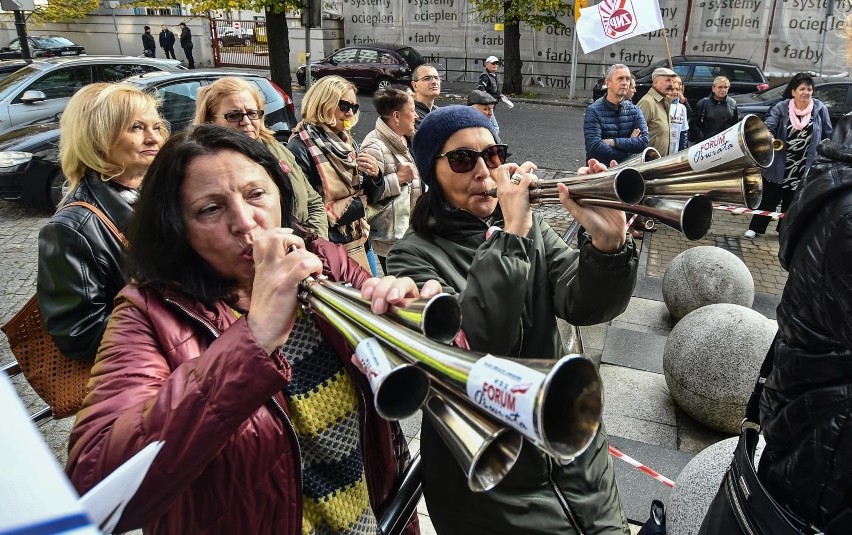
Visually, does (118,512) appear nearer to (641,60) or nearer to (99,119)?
(99,119)

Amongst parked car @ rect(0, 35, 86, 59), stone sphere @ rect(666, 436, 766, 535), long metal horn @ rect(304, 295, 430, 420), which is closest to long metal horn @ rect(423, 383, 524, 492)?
long metal horn @ rect(304, 295, 430, 420)

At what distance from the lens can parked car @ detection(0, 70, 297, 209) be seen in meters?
8.14

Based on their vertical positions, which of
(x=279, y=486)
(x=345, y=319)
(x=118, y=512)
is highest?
(x=345, y=319)

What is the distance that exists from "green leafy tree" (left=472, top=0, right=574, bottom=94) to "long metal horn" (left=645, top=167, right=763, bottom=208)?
20.8 metres

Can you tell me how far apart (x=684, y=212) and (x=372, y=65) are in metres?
21.4

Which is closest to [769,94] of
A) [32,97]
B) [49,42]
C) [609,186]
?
[609,186]

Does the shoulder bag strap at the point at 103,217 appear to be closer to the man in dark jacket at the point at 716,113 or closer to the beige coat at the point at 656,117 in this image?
the beige coat at the point at 656,117

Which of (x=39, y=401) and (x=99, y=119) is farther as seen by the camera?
(x=39, y=401)

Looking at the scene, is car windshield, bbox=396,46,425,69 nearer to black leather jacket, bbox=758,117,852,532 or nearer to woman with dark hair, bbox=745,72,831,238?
woman with dark hair, bbox=745,72,831,238

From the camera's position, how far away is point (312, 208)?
388 cm

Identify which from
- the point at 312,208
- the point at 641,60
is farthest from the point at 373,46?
the point at 312,208

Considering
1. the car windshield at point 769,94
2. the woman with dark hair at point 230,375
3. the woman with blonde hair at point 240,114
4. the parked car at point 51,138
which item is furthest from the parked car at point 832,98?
the woman with dark hair at point 230,375

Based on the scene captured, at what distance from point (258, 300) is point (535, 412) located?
25.2 inches

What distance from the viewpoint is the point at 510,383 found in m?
0.88
